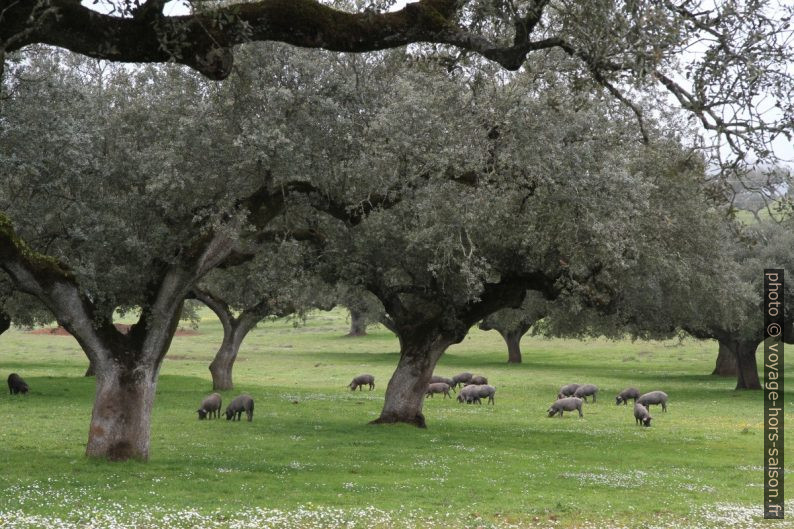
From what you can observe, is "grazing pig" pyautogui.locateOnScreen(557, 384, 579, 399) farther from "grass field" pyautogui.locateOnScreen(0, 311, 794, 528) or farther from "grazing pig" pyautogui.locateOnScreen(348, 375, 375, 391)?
"grazing pig" pyautogui.locateOnScreen(348, 375, 375, 391)

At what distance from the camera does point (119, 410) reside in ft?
64.1

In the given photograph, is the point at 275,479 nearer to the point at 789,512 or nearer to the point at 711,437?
→ the point at 789,512

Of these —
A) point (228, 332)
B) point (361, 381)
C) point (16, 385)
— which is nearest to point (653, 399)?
point (361, 381)

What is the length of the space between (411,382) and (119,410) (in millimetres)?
12779

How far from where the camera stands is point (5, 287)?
82.1ft

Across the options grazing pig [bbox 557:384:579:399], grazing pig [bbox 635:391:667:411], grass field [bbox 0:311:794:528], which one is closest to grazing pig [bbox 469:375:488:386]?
grass field [bbox 0:311:794:528]

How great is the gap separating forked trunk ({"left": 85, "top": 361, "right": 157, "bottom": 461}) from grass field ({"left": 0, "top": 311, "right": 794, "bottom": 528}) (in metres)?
0.45

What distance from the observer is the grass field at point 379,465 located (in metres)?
15.7

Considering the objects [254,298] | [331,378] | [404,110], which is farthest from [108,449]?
[331,378]

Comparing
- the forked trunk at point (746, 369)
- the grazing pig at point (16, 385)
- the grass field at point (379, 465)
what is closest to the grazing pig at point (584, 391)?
the grass field at point (379, 465)

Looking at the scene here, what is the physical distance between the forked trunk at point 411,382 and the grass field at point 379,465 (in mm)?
979

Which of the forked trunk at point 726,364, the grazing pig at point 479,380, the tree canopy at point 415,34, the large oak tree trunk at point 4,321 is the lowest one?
the grazing pig at point 479,380

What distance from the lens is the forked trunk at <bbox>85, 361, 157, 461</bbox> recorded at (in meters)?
19.5

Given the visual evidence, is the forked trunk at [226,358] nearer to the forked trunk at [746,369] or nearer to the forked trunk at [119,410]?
the forked trunk at [119,410]
